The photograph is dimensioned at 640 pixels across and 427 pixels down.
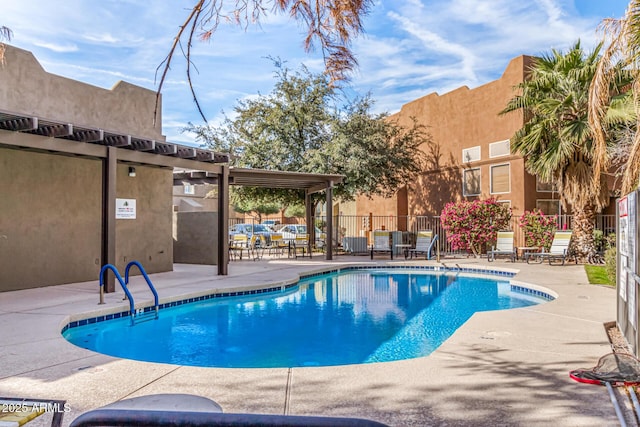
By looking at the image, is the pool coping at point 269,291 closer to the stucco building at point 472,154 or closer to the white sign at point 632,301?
the white sign at point 632,301

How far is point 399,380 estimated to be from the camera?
3.84 meters

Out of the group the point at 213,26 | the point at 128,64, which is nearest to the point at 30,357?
the point at 128,64

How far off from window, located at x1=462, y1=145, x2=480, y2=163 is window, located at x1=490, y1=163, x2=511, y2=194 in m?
0.90

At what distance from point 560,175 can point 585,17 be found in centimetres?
729

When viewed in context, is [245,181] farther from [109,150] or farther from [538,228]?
[538,228]

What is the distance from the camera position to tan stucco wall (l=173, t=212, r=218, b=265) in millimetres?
14492

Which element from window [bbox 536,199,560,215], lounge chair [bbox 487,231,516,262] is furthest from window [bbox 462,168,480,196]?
lounge chair [bbox 487,231,516,262]

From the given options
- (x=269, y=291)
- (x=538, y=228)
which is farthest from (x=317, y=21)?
(x=538, y=228)

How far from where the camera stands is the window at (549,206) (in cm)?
1686

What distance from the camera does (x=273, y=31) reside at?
3.58 metres

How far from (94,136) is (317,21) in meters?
6.42

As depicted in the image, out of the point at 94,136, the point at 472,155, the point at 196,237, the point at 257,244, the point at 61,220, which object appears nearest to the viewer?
the point at 94,136

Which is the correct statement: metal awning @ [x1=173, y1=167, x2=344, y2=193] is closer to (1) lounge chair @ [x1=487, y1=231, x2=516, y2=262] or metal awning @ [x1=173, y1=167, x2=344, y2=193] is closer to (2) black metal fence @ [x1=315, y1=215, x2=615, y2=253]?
(2) black metal fence @ [x1=315, y1=215, x2=615, y2=253]

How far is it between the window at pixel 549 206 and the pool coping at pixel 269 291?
517 cm
